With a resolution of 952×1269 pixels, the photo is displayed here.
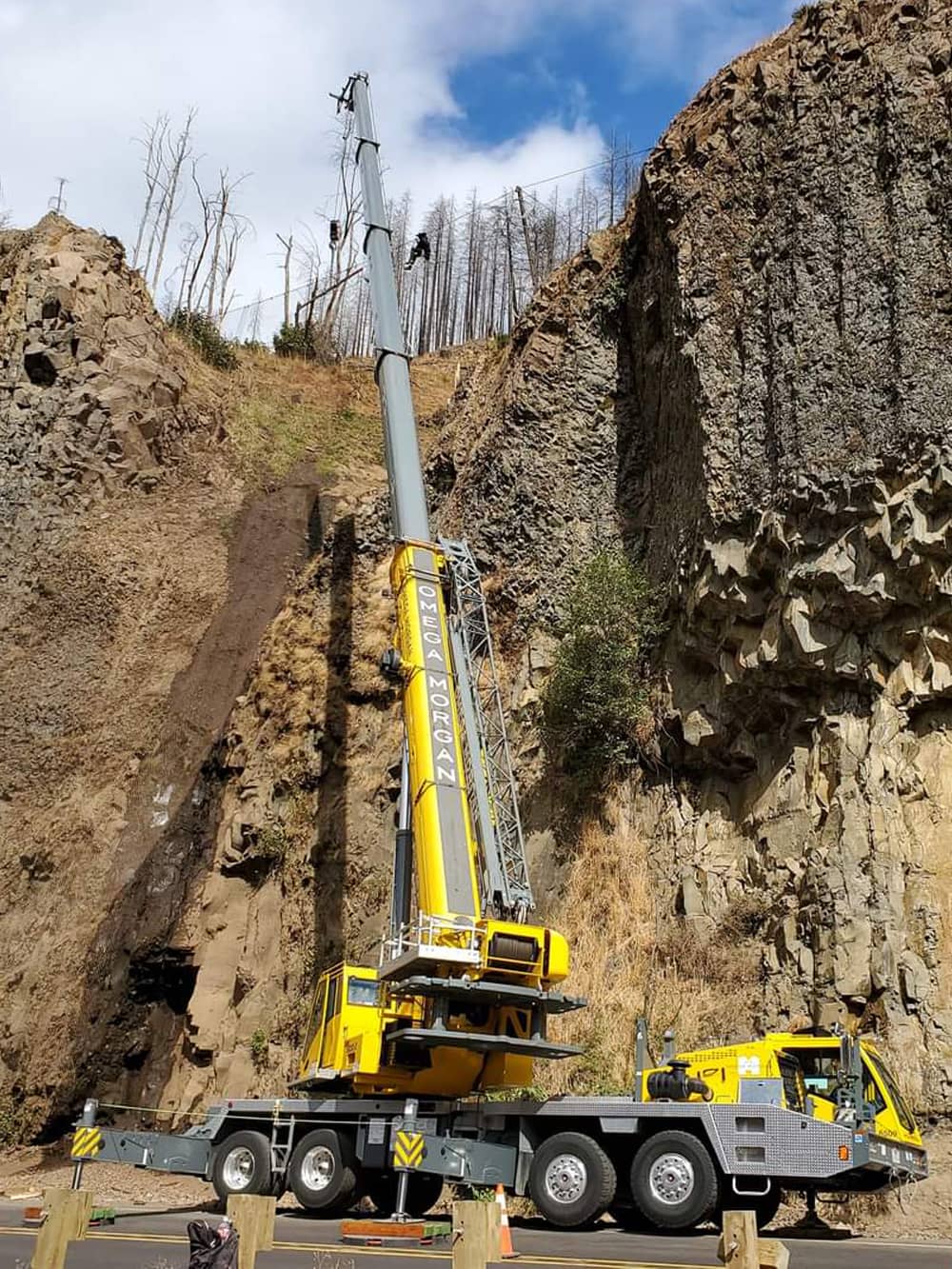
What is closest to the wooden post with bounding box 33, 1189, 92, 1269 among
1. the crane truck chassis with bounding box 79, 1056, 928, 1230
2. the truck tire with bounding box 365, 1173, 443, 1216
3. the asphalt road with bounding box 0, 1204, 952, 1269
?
the asphalt road with bounding box 0, 1204, 952, 1269

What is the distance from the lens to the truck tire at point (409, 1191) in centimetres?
1452

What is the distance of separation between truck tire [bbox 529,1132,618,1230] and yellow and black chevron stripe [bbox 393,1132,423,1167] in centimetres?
134

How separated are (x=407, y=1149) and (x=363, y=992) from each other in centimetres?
259

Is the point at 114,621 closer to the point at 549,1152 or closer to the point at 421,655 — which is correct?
the point at 421,655

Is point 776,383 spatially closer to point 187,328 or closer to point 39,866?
point 39,866

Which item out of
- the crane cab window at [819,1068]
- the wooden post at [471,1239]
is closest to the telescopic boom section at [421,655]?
the crane cab window at [819,1068]

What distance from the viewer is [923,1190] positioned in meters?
14.2

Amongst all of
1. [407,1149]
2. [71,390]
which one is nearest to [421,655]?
[407,1149]

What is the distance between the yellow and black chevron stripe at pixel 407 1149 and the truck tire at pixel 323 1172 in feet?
5.06

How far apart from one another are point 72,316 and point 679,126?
19727mm

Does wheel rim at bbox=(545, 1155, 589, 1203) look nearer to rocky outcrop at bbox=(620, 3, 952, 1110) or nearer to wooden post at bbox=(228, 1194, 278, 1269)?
wooden post at bbox=(228, 1194, 278, 1269)

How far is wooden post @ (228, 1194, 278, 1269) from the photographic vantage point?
27.6ft

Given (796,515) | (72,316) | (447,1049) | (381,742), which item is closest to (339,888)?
(381,742)

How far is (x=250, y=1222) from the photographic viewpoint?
339 inches
